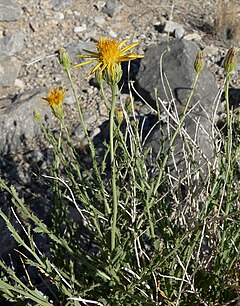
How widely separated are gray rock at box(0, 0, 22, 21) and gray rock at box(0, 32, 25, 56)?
250 mm

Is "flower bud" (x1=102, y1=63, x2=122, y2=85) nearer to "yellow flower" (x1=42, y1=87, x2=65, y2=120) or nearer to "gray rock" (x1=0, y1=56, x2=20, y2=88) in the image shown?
"yellow flower" (x1=42, y1=87, x2=65, y2=120)

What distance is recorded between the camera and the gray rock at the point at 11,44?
12.8 ft

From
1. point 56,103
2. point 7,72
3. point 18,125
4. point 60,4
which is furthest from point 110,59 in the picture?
point 60,4

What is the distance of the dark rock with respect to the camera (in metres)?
3.12

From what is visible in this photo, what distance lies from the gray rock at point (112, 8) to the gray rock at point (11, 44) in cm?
81

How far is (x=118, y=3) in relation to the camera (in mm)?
4324

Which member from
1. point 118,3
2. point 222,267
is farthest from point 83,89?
point 222,267

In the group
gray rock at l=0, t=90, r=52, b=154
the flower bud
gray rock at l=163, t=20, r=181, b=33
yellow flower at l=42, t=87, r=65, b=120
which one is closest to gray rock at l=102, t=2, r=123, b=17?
gray rock at l=163, t=20, r=181, b=33

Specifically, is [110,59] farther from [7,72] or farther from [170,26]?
[170,26]

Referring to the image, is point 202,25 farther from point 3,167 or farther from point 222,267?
point 222,267

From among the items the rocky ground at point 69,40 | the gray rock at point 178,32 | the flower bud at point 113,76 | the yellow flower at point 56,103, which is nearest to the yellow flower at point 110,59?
the flower bud at point 113,76

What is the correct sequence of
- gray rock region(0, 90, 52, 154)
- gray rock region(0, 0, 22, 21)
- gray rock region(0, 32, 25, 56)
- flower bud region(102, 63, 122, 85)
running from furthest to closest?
gray rock region(0, 0, 22, 21) → gray rock region(0, 32, 25, 56) → gray rock region(0, 90, 52, 154) → flower bud region(102, 63, 122, 85)

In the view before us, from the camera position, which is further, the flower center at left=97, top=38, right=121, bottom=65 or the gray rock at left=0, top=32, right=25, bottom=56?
the gray rock at left=0, top=32, right=25, bottom=56

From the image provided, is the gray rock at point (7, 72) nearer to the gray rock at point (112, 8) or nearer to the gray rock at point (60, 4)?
the gray rock at point (60, 4)
